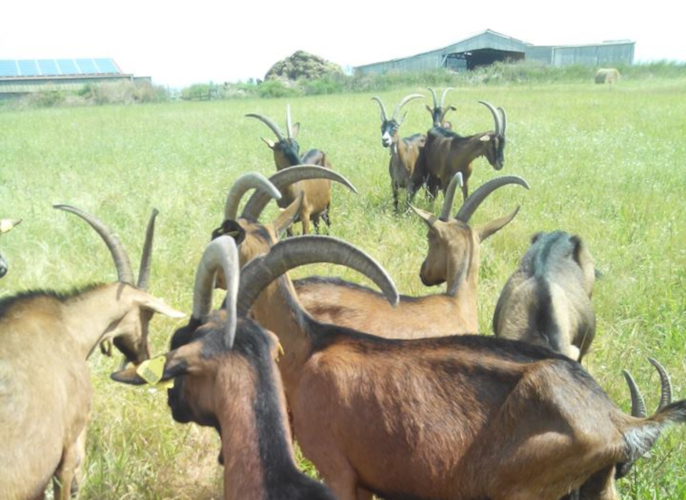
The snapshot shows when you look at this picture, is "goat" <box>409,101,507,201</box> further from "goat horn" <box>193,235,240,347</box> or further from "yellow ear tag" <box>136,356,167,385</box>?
"yellow ear tag" <box>136,356,167,385</box>

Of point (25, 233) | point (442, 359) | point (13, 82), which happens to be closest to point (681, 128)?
point (25, 233)

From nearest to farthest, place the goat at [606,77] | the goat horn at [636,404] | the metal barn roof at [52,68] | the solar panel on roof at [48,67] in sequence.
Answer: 1. the goat horn at [636,404]
2. the goat at [606,77]
3. the metal barn roof at [52,68]
4. the solar panel on roof at [48,67]

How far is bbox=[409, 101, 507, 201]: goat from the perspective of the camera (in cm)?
1240

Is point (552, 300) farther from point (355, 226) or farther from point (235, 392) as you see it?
point (355, 226)

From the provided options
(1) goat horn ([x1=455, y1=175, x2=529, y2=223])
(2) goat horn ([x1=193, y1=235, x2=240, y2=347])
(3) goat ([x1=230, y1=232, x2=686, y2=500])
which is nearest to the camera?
(2) goat horn ([x1=193, y1=235, x2=240, y2=347])

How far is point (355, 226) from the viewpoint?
9.96 m

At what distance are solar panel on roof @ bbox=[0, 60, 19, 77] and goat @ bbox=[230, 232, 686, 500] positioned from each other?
70306mm

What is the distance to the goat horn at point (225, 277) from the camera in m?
3.03

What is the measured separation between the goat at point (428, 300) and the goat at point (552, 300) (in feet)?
1.07

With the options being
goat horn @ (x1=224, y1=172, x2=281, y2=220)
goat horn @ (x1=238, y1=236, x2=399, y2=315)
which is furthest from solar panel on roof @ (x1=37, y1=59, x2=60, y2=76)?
→ goat horn @ (x1=238, y1=236, x2=399, y2=315)

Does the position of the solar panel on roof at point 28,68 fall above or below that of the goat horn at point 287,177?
below

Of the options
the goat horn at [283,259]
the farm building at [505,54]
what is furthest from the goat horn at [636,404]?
the farm building at [505,54]

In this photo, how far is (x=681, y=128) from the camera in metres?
20.2

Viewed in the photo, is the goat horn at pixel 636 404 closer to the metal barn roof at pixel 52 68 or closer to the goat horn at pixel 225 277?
the goat horn at pixel 225 277
